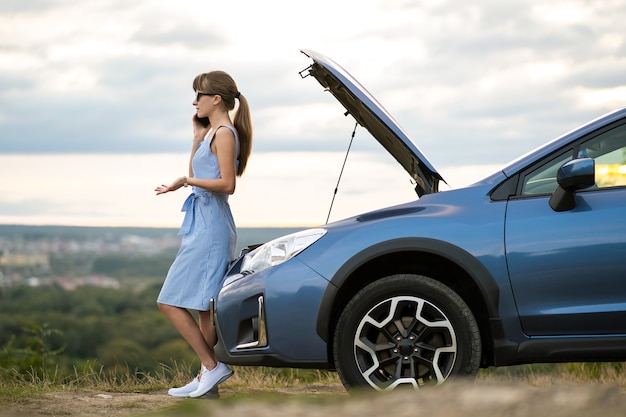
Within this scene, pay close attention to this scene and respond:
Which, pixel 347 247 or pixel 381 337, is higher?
pixel 347 247

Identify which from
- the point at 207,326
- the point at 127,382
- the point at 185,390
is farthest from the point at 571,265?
the point at 127,382

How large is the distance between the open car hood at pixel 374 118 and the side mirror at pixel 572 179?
34.4 inches

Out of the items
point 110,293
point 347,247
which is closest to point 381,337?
point 347,247

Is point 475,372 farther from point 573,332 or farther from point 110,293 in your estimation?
point 110,293

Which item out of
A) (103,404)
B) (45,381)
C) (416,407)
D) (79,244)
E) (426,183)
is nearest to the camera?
(416,407)

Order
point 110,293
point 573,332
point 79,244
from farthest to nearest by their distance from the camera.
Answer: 1. point 79,244
2. point 110,293
3. point 573,332

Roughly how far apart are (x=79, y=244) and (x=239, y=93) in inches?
4189

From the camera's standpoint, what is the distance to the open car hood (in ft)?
19.0

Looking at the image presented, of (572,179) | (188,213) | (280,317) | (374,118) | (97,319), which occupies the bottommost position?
(97,319)

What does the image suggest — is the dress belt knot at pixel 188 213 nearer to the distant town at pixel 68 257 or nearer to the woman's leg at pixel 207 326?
the woman's leg at pixel 207 326

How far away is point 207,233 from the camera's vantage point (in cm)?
650

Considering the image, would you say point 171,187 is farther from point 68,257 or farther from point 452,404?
point 68,257

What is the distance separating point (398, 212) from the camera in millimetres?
5496

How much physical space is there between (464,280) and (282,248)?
3.42ft
